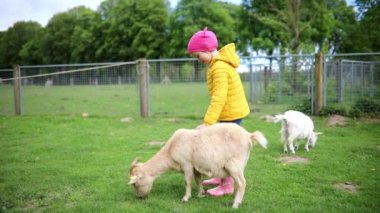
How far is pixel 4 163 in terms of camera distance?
25.8 feet

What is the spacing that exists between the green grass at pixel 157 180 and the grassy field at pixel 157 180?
0.04 ft

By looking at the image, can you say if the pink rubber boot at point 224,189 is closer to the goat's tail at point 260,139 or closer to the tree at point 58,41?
the goat's tail at point 260,139

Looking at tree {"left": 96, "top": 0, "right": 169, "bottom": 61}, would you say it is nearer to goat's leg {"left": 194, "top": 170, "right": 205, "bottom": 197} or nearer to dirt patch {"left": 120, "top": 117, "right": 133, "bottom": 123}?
dirt patch {"left": 120, "top": 117, "right": 133, "bottom": 123}

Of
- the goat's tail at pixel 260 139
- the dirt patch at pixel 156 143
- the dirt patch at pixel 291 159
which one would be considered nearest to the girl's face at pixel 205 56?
the goat's tail at pixel 260 139

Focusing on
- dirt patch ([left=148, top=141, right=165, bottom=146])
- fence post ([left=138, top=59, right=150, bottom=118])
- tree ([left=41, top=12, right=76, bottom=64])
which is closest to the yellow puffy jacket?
dirt patch ([left=148, top=141, right=165, bottom=146])

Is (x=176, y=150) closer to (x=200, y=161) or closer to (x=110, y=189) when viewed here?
(x=200, y=161)

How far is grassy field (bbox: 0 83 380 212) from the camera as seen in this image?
5.33 metres

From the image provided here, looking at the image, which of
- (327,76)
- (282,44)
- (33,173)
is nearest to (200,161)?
(33,173)

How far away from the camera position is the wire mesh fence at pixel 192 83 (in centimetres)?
1362

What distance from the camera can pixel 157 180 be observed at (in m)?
6.50

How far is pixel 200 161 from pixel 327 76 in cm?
987

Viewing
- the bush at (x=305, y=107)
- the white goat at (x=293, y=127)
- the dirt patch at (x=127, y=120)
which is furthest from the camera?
the bush at (x=305, y=107)

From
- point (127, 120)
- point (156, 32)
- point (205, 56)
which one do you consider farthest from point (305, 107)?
point (156, 32)

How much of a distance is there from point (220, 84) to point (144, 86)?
8288 mm
